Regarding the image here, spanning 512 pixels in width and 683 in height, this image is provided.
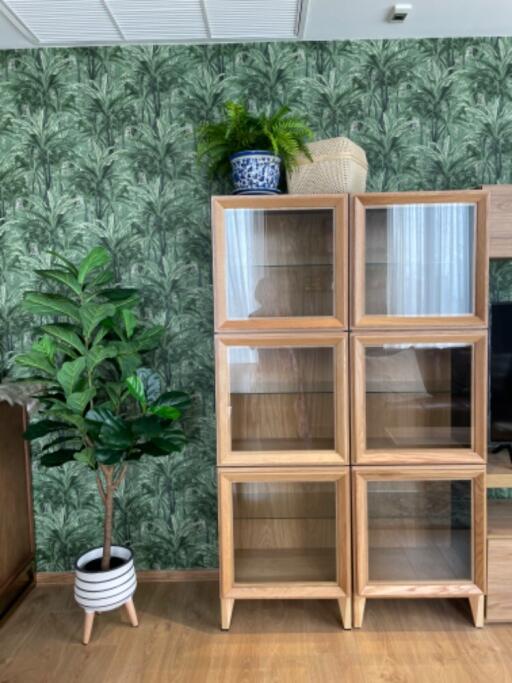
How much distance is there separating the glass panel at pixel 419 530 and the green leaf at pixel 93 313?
128 cm

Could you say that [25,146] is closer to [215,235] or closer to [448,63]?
[215,235]

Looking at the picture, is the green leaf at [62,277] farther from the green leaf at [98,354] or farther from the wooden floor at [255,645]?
the wooden floor at [255,645]

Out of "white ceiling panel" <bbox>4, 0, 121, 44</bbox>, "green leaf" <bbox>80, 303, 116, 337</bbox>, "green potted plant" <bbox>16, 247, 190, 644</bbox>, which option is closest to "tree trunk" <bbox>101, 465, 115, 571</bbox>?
"green potted plant" <bbox>16, 247, 190, 644</bbox>

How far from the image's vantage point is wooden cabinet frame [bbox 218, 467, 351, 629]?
7.26ft

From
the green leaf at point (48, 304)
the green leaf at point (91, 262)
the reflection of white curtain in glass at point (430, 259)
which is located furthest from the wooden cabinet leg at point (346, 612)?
the green leaf at point (91, 262)

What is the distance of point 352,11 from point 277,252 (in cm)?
105

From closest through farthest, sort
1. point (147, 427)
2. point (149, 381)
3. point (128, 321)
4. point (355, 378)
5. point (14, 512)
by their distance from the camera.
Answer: point (147, 427), point (355, 378), point (128, 321), point (149, 381), point (14, 512)

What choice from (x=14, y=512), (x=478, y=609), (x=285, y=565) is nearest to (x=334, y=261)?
(x=285, y=565)

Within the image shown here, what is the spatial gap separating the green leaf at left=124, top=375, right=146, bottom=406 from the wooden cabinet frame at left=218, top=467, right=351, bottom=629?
44cm

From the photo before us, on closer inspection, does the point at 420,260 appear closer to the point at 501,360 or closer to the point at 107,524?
the point at 501,360

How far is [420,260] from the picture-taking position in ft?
7.36

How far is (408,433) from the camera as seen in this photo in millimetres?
2305

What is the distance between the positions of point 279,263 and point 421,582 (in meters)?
1.44

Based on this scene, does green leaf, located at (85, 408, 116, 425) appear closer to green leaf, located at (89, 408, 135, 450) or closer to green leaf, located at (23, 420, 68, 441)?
green leaf, located at (89, 408, 135, 450)
